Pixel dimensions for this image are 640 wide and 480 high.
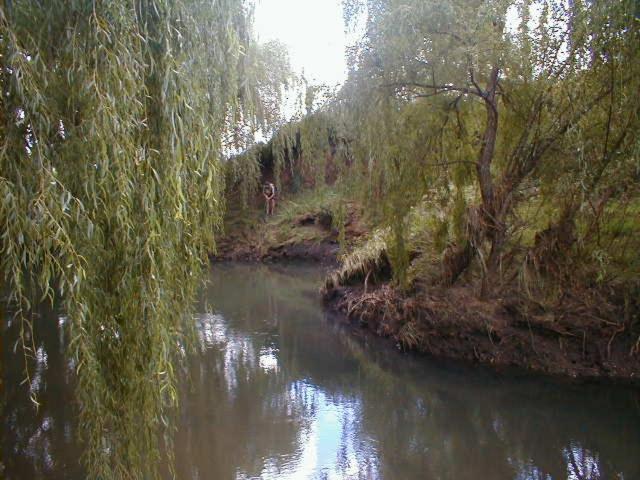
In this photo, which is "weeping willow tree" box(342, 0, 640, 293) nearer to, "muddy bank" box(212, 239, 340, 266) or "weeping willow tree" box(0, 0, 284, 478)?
"weeping willow tree" box(0, 0, 284, 478)

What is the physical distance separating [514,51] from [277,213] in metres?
13.9

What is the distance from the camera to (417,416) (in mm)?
5988

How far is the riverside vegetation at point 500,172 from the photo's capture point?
5871mm

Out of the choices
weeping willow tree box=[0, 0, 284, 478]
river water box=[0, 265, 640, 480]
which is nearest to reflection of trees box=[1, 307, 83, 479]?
river water box=[0, 265, 640, 480]

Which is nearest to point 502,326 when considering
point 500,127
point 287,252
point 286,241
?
point 500,127

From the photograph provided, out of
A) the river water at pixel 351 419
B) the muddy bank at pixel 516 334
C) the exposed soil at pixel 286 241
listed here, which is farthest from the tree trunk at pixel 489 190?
the exposed soil at pixel 286 241

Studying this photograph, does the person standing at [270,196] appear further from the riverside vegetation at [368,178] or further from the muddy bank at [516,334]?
the muddy bank at [516,334]

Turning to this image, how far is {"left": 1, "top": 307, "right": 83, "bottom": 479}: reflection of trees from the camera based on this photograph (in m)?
4.56

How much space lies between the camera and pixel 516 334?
734 centimetres

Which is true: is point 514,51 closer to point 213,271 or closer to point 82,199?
point 82,199

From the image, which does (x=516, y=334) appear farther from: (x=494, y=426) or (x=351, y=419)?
(x=351, y=419)

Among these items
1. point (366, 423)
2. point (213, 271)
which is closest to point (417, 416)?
point (366, 423)

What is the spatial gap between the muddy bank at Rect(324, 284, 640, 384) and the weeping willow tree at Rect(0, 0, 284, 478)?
16.7ft

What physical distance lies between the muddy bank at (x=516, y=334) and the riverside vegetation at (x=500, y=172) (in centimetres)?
2
